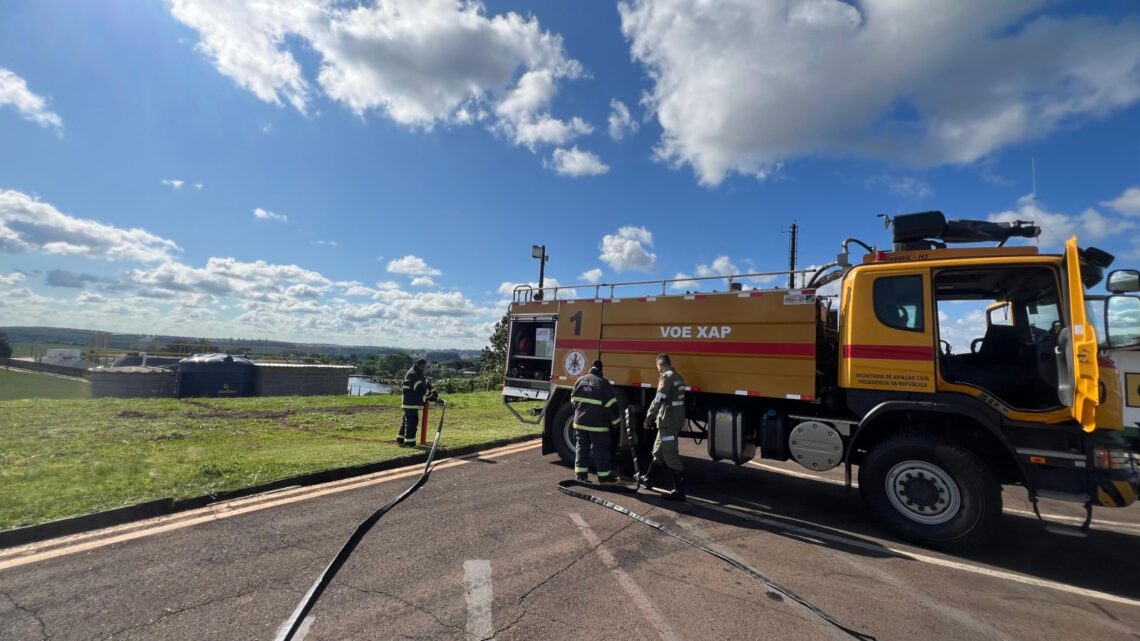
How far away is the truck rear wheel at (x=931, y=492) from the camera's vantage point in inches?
187

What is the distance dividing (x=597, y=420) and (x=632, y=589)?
3.07 m

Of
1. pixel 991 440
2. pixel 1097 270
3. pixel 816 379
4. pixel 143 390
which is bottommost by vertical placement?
pixel 143 390

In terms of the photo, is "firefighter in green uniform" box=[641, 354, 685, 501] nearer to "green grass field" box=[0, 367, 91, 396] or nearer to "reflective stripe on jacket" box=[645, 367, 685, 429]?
"reflective stripe on jacket" box=[645, 367, 685, 429]

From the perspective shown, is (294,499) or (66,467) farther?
(66,467)

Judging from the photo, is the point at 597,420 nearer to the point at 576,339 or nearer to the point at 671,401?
the point at 671,401

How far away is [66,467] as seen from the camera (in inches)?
233

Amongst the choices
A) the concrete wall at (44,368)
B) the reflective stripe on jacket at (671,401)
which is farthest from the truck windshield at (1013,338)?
the concrete wall at (44,368)

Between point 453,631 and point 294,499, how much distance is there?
10.8 feet

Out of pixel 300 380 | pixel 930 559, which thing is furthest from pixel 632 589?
pixel 300 380

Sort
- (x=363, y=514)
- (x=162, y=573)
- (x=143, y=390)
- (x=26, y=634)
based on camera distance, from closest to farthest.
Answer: (x=26, y=634)
(x=162, y=573)
(x=363, y=514)
(x=143, y=390)

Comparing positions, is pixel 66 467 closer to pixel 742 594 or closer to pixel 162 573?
pixel 162 573

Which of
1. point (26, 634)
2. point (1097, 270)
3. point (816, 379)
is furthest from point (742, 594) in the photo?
point (1097, 270)

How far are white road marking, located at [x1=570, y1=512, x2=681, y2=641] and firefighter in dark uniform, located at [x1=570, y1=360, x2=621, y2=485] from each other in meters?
1.58

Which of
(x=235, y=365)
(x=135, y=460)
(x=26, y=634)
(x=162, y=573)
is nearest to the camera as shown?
(x=26, y=634)
